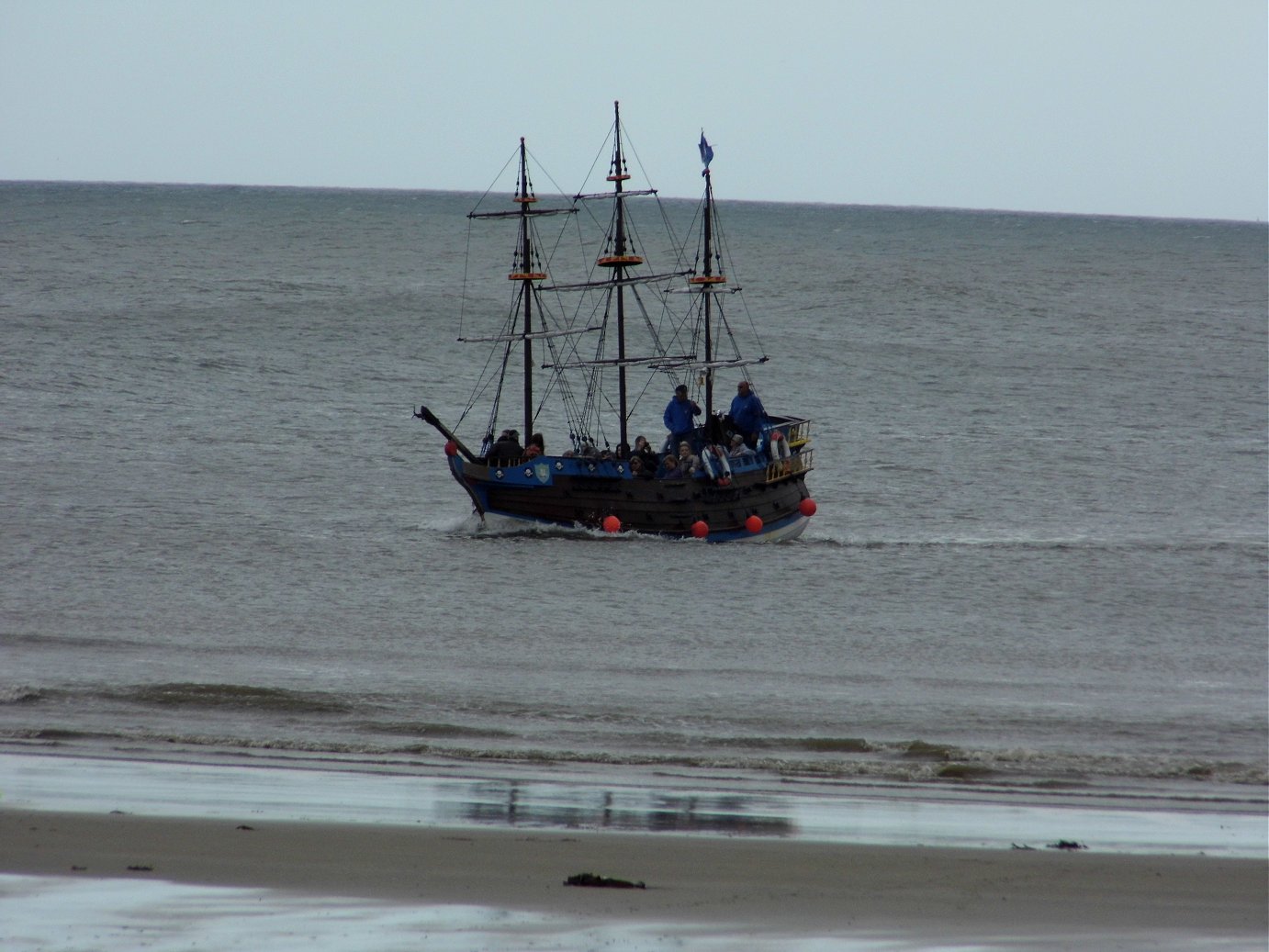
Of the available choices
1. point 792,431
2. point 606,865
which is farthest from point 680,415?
point 606,865

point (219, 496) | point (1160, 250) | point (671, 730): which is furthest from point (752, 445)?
point (1160, 250)

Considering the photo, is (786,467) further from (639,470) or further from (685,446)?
(639,470)

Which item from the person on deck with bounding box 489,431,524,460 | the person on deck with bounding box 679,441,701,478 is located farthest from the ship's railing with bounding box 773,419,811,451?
the person on deck with bounding box 489,431,524,460

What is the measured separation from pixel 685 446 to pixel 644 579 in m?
4.67

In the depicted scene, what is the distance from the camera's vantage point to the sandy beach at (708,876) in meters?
8.36

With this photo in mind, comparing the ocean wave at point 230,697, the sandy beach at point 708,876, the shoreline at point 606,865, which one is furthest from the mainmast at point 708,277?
the sandy beach at point 708,876

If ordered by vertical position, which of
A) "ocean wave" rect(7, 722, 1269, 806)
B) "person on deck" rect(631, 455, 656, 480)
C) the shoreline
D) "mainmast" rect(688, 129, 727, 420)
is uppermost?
"mainmast" rect(688, 129, 727, 420)

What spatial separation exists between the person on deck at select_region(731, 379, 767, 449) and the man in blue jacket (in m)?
0.80

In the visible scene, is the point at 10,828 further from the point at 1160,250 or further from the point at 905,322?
the point at 1160,250

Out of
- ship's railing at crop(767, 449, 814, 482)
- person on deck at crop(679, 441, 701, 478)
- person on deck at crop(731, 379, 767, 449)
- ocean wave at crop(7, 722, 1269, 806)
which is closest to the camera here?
ocean wave at crop(7, 722, 1269, 806)

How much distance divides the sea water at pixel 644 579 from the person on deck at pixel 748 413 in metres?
2.45

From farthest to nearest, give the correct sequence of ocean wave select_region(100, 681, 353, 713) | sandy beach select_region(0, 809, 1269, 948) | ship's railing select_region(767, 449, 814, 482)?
ship's railing select_region(767, 449, 814, 482)
ocean wave select_region(100, 681, 353, 713)
sandy beach select_region(0, 809, 1269, 948)

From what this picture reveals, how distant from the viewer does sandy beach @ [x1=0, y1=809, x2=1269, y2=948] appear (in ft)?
27.4

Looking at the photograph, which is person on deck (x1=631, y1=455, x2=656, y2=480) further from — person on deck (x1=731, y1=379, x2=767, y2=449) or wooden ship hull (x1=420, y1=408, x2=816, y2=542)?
person on deck (x1=731, y1=379, x2=767, y2=449)
